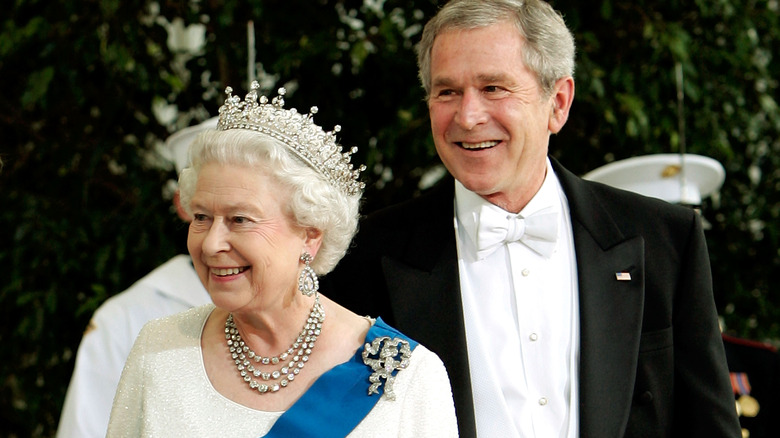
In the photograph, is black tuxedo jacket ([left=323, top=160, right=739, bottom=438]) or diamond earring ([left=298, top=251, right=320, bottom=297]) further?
black tuxedo jacket ([left=323, top=160, right=739, bottom=438])

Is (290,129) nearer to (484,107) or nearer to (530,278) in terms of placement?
(484,107)

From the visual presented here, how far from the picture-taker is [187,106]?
3398 millimetres

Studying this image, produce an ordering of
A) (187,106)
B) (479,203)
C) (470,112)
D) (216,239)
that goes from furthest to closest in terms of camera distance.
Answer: (187,106) < (479,203) < (470,112) < (216,239)

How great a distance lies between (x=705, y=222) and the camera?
3.56 m

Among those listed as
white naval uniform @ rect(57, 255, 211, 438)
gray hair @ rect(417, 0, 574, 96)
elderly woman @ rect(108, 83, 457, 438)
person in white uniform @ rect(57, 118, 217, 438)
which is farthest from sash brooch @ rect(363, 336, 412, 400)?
white naval uniform @ rect(57, 255, 211, 438)

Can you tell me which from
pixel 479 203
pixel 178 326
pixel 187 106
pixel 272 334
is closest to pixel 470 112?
pixel 479 203

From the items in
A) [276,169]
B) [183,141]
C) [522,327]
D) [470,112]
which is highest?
[183,141]

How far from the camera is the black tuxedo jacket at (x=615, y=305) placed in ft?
6.25

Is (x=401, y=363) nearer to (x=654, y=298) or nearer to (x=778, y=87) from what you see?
(x=654, y=298)

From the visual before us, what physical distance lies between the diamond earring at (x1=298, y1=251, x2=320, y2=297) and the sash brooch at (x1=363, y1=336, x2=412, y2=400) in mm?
133

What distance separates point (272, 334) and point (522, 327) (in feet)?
1.71

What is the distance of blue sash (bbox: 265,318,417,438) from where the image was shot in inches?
63.5

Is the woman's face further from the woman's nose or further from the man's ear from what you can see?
the man's ear

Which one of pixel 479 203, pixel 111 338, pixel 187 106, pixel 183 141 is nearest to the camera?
pixel 479 203
